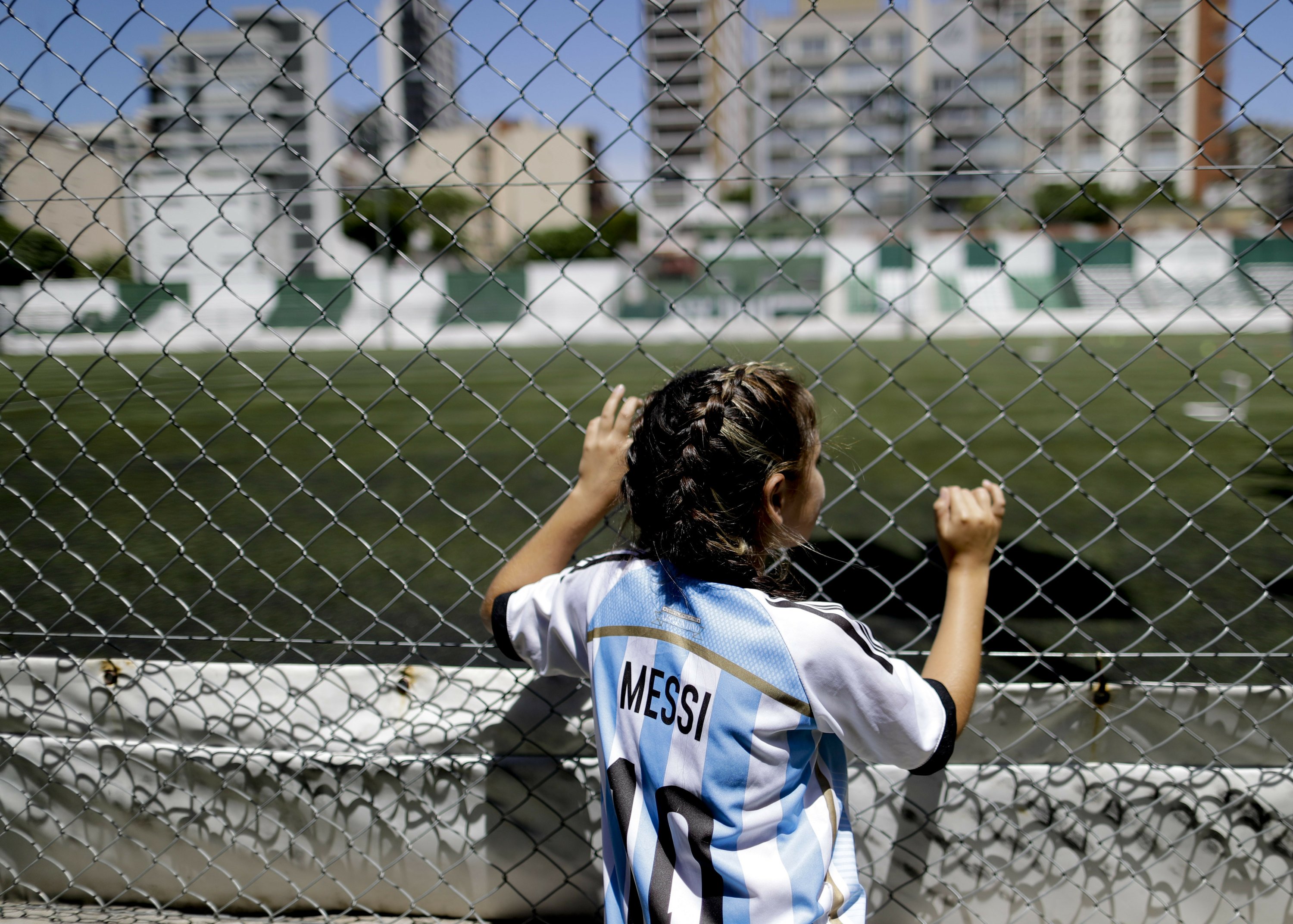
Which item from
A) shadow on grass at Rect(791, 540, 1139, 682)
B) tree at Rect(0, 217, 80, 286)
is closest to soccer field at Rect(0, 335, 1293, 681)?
shadow on grass at Rect(791, 540, 1139, 682)

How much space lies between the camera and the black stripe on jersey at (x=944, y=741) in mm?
1041

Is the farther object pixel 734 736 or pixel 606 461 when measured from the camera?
pixel 606 461

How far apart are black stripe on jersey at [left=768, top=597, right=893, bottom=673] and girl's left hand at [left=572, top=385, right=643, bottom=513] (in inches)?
14.6

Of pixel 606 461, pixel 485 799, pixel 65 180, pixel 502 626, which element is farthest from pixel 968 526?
pixel 65 180

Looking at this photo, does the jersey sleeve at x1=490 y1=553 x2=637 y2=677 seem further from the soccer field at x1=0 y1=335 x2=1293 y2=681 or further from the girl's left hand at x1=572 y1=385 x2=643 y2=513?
the soccer field at x1=0 y1=335 x2=1293 y2=681

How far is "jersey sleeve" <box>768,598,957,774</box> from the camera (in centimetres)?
99

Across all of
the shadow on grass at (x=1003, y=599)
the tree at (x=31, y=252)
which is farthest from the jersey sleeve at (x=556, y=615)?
the tree at (x=31, y=252)

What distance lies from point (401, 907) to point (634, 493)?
3.76ft

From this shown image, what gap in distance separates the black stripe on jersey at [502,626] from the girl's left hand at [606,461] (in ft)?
0.64

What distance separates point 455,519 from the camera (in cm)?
417

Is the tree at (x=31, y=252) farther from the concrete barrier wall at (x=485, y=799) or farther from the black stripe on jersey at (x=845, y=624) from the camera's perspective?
the black stripe on jersey at (x=845, y=624)

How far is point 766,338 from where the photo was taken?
19.9 m

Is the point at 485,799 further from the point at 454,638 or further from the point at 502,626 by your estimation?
the point at 454,638

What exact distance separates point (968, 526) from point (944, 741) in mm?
331
